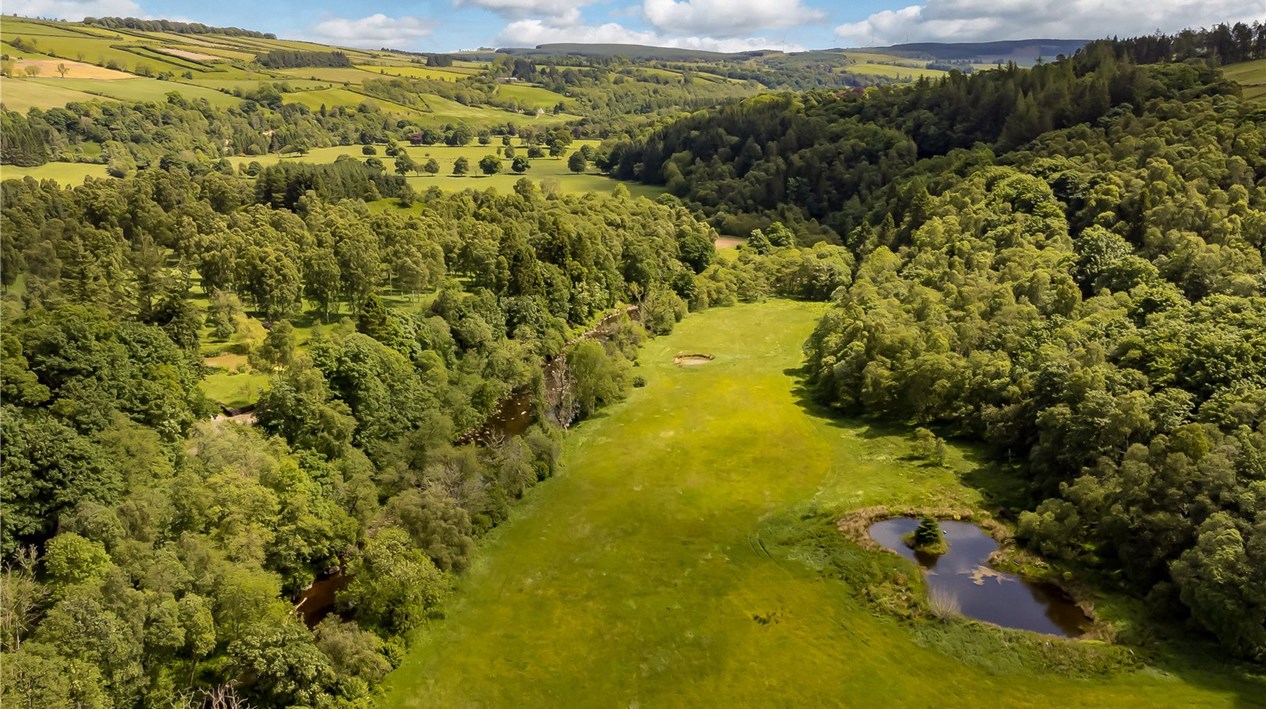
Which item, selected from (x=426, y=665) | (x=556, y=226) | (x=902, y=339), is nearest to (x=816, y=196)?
(x=556, y=226)

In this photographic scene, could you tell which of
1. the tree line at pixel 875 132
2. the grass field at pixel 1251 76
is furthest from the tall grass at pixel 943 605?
the grass field at pixel 1251 76

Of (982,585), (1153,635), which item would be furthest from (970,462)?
(1153,635)

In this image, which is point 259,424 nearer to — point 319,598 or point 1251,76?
point 319,598

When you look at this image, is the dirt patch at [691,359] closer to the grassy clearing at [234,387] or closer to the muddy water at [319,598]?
the grassy clearing at [234,387]

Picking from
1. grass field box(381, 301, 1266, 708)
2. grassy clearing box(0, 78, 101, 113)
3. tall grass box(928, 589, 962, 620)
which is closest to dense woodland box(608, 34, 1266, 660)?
grass field box(381, 301, 1266, 708)

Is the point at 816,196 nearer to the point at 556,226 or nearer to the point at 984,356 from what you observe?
the point at 556,226

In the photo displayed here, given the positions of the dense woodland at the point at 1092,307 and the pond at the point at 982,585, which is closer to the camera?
the pond at the point at 982,585
